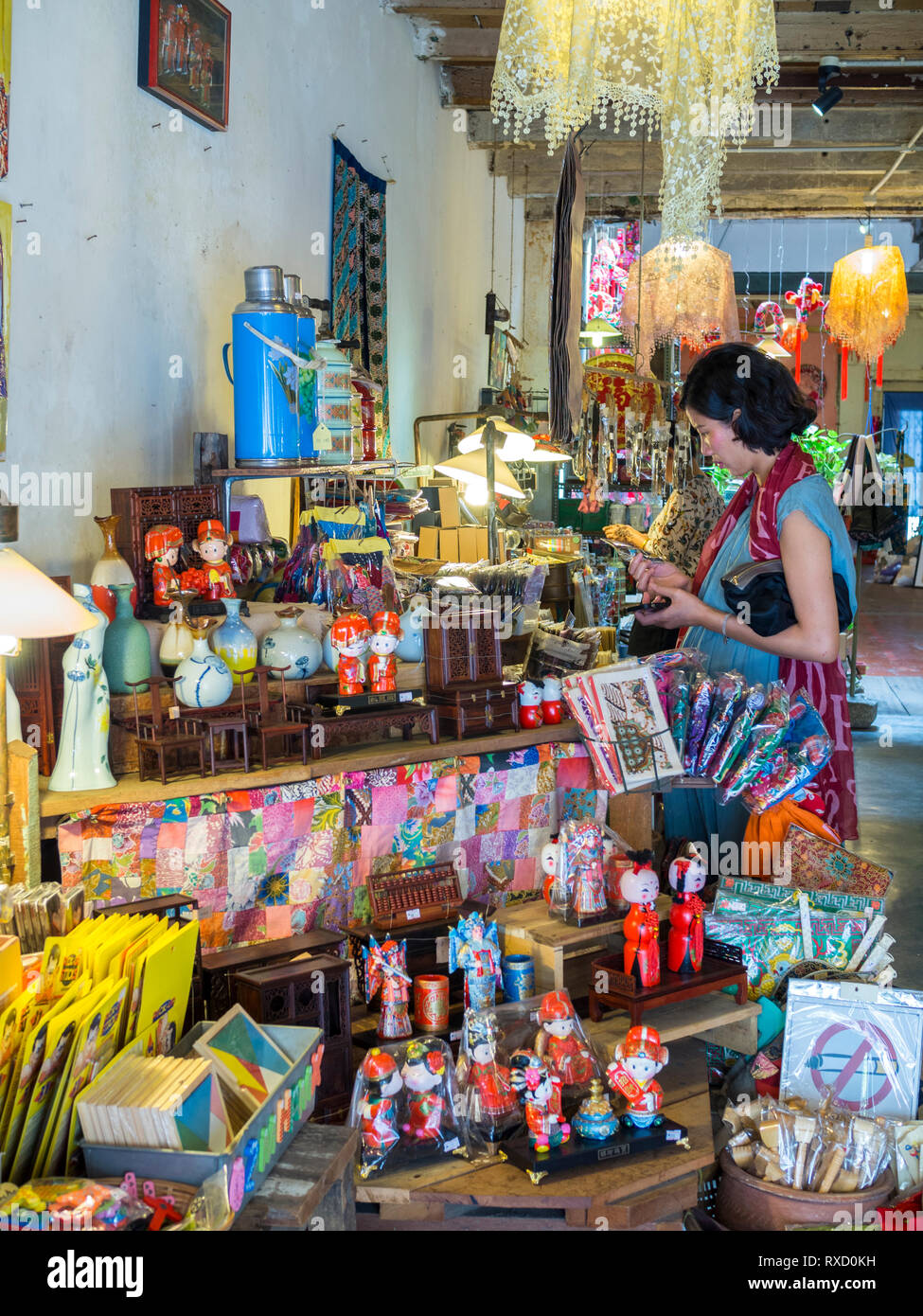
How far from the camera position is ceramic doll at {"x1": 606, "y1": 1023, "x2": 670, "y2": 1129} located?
2.29m

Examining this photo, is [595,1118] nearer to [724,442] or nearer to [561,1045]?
[561,1045]

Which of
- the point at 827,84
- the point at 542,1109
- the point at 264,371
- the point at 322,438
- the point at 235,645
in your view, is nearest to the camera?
the point at 542,1109

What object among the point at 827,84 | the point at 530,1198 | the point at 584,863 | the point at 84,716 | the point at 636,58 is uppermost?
the point at 827,84

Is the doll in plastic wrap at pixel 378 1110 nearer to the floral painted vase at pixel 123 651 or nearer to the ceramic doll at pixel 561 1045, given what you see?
the ceramic doll at pixel 561 1045

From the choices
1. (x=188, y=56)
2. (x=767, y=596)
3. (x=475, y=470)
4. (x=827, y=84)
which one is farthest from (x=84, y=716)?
(x=827, y=84)

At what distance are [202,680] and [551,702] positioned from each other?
94 centimetres

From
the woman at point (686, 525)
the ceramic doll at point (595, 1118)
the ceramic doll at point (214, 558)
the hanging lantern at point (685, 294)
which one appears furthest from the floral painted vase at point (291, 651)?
the hanging lantern at point (685, 294)

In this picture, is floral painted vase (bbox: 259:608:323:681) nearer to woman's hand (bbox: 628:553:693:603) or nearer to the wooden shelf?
the wooden shelf

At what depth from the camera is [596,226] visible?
37.8 ft

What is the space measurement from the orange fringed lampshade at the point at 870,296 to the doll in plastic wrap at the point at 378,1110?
816cm

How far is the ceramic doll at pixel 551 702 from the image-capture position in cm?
313

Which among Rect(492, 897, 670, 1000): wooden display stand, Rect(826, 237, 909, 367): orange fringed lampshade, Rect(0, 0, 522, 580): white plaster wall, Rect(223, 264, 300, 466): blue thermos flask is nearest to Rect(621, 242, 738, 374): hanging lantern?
Rect(0, 0, 522, 580): white plaster wall

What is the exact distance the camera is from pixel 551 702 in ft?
10.3
